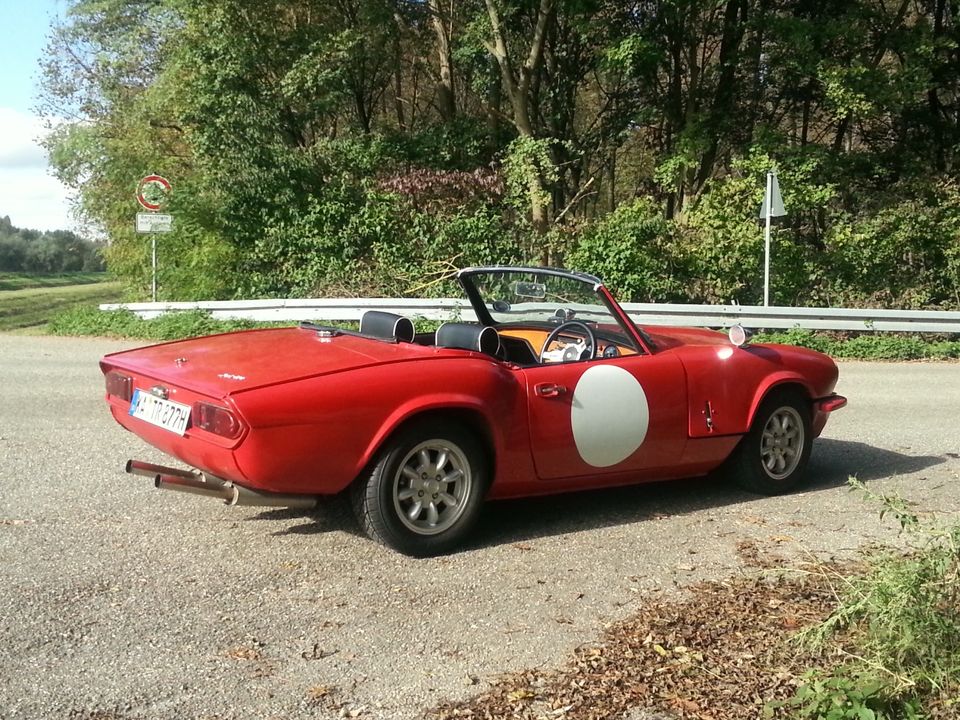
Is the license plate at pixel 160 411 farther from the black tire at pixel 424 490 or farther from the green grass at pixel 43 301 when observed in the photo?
the green grass at pixel 43 301

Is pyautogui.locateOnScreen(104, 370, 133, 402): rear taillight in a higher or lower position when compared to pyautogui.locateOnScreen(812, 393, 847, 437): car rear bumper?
higher

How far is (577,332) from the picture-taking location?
548cm

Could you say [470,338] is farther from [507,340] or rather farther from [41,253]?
[41,253]

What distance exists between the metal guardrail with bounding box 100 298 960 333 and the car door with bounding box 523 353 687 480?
924 centimetres

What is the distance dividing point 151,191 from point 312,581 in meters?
15.2

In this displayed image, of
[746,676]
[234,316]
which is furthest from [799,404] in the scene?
[234,316]

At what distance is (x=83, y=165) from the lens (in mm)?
22312

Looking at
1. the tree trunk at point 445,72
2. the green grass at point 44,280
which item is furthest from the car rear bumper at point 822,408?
the green grass at point 44,280

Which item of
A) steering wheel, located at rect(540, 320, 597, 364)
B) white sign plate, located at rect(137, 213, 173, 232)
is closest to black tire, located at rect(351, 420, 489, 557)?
steering wheel, located at rect(540, 320, 597, 364)

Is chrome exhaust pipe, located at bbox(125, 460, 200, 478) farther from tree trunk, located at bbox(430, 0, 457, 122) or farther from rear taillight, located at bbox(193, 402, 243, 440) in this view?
tree trunk, located at bbox(430, 0, 457, 122)

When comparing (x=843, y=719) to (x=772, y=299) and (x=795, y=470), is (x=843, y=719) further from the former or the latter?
(x=772, y=299)

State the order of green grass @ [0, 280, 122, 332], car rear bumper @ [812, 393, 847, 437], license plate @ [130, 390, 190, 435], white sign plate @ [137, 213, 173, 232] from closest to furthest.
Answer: license plate @ [130, 390, 190, 435] → car rear bumper @ [812, 393, 847, 437] → white sign plate @ [137, 213, 173, 232] → green grass @ [0, 280, 122, 332]

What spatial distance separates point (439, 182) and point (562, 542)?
15.5 metres

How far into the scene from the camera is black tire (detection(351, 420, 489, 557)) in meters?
4.46
